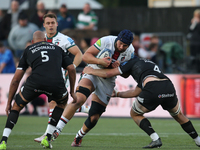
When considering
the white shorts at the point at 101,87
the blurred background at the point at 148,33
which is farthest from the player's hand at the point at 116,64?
the blurred background at the point at 148,33

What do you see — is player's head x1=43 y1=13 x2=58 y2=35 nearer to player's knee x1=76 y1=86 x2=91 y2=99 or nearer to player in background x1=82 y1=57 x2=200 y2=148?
player's knee x1=76 y1=86 x2=91 y2=99

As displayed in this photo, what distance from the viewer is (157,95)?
647cm

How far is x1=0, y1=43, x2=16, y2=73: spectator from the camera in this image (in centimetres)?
1445

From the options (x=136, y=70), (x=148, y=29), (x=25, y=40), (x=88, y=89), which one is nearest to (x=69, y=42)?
(x=88, y=89)

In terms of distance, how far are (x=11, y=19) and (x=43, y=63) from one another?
33.6ft

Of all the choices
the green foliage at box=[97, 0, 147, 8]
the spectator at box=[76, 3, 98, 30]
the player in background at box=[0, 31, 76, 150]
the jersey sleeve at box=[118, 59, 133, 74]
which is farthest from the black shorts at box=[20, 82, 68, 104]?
the green foliage at box=[97, 0, 147, 8]

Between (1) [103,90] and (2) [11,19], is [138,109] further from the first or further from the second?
(2) [11,19]

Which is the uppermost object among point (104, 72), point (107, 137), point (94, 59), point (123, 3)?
point (94, 59)

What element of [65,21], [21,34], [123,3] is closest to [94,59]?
[21,34]

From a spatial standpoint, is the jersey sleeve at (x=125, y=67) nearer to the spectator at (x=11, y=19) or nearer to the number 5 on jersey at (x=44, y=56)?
the number 5 on jersey at (x=44, y=56)

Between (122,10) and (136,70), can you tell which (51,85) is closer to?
(136,70)

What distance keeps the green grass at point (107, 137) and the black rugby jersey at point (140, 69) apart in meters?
1.24

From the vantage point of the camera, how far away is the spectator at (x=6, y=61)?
14.5 meters

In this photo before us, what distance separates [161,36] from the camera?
16781 millimetres
